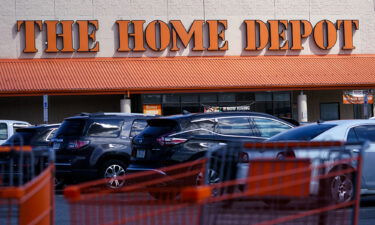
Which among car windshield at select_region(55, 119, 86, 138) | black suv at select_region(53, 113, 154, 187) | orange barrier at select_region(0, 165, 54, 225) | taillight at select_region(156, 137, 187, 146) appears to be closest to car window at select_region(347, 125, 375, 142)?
taillight at select_region(156, 137, 187, 146)

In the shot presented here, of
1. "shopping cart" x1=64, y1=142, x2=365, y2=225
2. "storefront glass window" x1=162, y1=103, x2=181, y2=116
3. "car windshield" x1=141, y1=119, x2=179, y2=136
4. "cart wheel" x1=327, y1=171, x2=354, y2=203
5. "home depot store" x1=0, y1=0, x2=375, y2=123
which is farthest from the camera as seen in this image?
"storefront glass window" x1=162, y1=103, x2=181, y2=116

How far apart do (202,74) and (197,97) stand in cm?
125

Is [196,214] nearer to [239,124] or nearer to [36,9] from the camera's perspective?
[239,124]

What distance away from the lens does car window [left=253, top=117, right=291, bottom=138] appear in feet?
47.1

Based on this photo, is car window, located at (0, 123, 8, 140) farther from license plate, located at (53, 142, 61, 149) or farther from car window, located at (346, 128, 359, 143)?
car window, located at (346, 128, 359, 143)

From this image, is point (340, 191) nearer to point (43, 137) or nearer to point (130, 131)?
point (130, 131)

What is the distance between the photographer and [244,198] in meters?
5.02

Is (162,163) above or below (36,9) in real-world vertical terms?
below

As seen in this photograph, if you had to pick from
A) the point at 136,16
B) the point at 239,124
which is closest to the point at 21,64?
the point at 136,16

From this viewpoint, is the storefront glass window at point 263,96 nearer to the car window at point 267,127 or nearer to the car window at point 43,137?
the car window at point 43,137

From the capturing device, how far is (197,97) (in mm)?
38844

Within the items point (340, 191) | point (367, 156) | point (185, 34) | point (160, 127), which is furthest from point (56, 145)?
point (185, 34)

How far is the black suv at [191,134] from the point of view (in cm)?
1353

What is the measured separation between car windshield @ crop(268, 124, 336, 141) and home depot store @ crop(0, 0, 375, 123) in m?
24.6
